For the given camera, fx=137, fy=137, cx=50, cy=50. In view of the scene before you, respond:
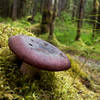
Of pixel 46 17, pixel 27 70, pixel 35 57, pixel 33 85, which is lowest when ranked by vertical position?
pixel 33 85

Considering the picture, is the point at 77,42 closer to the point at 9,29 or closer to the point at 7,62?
the point at 9,29

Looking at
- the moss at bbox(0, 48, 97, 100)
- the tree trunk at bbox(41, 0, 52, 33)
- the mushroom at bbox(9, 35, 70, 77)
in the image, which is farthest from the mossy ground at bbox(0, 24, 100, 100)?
the tree trunk at bbox(41, 0, 52, 33)

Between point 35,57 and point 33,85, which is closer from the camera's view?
point 35,57

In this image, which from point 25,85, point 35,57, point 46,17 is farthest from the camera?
point 46,17

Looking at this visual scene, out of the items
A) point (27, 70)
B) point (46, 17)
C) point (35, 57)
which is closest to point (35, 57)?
point (35, 57)

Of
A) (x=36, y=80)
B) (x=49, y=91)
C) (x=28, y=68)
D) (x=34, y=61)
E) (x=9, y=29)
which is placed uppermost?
(x=9, y=29)

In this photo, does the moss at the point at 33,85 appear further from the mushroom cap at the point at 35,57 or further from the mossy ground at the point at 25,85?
the mushroom cap at the point at 35,57

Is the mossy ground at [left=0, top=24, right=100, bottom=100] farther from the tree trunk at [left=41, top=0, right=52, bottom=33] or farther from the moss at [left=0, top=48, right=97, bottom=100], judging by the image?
the tree trunk at [left=41, top=0, right=52, bottom=33]

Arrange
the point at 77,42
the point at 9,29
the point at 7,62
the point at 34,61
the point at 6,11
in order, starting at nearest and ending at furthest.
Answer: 1. the point at 34,61
2. the point at 7,62
3. the point at 9,29
4. the point at 77,42
5. the point at 6,11

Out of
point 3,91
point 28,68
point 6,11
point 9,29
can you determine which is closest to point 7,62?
point 28,68

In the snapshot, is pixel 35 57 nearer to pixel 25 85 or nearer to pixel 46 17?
pixel 25 85

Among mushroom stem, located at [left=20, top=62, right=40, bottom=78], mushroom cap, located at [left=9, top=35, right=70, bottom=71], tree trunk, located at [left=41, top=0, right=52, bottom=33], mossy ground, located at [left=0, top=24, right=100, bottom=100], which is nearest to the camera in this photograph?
mushroom cap, located at [left=9, top=35, right=70, bottom=71]
